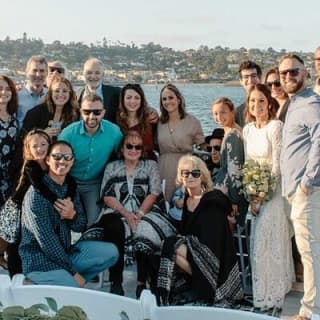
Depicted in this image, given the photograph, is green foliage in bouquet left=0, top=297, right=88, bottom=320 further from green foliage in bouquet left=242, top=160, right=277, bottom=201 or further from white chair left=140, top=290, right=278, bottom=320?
green foliage in bouquet left=242, top=160, right=277, bottom=201

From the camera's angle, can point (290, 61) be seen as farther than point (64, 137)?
No

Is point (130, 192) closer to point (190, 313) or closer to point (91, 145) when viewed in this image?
point (91, 145)

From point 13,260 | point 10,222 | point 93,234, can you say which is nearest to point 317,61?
point 93,234

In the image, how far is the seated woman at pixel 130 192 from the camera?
4469mm

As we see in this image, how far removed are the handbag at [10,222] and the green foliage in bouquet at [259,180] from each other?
60.1 inches

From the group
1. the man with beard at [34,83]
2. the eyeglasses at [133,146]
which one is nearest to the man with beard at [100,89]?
the man with beard at [34,83]

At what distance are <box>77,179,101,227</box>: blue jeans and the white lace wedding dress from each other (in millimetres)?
1206

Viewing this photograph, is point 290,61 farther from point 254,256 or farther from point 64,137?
point 64,137

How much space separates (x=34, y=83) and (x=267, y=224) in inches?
96.8

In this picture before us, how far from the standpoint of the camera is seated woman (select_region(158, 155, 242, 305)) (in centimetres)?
411

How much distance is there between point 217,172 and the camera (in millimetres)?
4867

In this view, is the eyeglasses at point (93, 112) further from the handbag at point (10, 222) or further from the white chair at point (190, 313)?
the white chair at point (190, 313)

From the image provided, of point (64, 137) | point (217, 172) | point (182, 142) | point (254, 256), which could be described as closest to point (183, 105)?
point (182, 142)

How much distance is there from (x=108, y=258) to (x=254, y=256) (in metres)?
0.98
